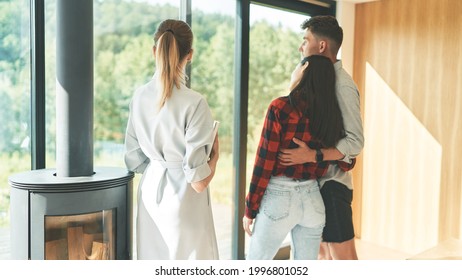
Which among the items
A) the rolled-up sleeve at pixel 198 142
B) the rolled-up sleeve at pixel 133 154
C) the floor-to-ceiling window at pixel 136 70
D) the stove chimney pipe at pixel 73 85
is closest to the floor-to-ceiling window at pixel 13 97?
the floor-to-ceiling window at pixel 136 70

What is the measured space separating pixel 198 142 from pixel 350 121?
2.02 feet

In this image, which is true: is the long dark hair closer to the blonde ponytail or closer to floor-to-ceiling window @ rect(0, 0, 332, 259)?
the blonde ponytail

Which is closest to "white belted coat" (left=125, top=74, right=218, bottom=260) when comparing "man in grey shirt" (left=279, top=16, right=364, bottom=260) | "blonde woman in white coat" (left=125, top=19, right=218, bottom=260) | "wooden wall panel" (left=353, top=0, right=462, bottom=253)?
"blonde woman in white coat" (left=125, top=19, right=218, bottom=260)

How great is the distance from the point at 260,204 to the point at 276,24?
1.76m

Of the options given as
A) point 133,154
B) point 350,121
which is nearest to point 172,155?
point 133,154

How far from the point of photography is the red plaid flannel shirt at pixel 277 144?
178 centimetres

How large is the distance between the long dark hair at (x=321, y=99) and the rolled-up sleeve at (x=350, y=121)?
0.03 m

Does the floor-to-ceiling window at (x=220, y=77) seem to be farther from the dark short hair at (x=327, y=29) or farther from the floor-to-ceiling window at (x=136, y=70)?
the dark short hair at (x=327, y=29)

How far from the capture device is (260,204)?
72.6 inches

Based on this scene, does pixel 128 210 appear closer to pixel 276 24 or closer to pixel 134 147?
pixel 134 147

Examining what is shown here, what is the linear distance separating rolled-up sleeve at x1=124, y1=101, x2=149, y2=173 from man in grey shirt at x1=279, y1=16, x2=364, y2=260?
60 centimetres

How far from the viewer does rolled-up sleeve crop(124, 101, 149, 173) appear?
6.37 ft

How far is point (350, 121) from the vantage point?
1.87 meters
